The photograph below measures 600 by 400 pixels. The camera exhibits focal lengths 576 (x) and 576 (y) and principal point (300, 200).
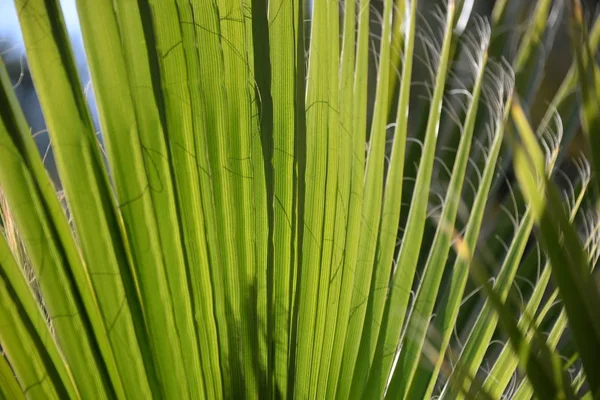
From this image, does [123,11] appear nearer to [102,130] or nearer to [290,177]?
[102,130]

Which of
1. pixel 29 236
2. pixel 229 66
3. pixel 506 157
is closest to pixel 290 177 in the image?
pixel 229 66

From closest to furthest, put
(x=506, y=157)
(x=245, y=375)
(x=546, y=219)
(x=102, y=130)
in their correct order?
1. (x=546, y=219)
2. (x=102, y=130)
3. (x=245, y=375)
4. (x=506, y=157)

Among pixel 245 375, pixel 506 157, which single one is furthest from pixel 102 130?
pixel 506 157

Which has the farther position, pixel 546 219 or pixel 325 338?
pixel 325 338

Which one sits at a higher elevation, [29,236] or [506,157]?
[506,157]

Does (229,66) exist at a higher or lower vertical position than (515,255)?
higher

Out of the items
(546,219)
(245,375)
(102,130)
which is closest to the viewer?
(546,219)

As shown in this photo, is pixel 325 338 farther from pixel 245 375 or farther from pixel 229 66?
pixel 229 66

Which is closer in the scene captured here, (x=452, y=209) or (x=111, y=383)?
(x=111, y=383)

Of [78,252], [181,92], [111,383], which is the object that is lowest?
[111,383]
